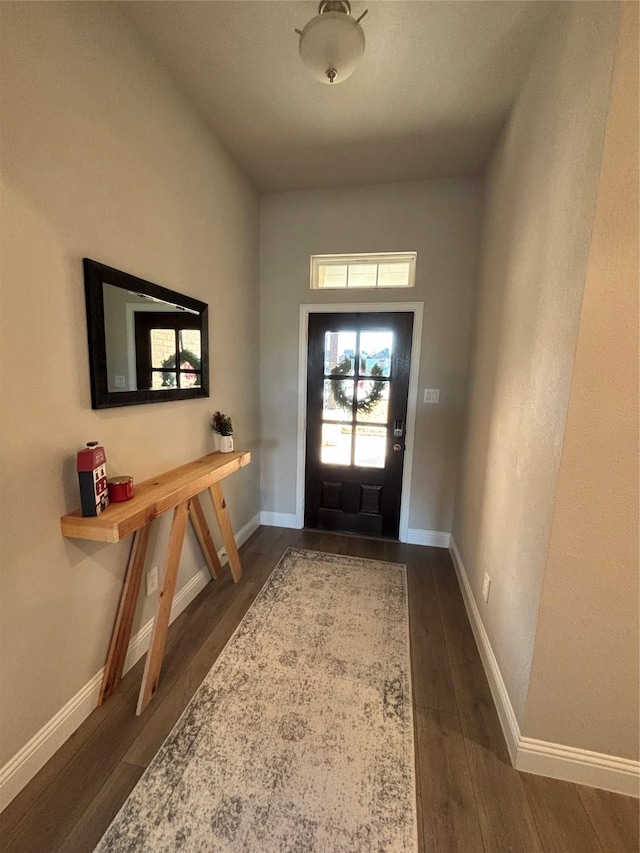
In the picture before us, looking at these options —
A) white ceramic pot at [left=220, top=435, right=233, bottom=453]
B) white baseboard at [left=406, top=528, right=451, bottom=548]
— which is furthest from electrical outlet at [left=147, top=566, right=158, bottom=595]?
white baseboard at [left=406, top=528, right=451, bottom=548]

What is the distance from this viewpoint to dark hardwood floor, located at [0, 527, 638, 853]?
104cm

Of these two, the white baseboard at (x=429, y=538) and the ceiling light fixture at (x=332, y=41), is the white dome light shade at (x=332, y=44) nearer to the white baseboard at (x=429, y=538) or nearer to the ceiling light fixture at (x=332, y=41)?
the ceiling light fixture at (x=332, y=41)

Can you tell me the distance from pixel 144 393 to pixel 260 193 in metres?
2.09

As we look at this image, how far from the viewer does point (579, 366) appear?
1.01 meters

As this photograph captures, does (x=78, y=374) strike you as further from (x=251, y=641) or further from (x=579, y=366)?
(x=579, y=366)

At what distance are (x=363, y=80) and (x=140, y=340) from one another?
1.66 meters

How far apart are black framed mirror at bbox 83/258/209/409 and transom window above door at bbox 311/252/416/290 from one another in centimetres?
119

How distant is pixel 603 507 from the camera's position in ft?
3.46

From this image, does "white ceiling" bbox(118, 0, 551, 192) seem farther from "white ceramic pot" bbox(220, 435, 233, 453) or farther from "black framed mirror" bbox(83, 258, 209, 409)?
"white ceramic pot" bbox(220, 435, 233, 453)

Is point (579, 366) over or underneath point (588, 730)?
over

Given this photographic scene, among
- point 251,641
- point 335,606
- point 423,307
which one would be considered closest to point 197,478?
point 251,641

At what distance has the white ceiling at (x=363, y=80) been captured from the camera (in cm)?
137

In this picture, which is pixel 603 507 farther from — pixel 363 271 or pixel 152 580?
pixel 363 271

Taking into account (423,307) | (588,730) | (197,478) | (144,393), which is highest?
(423,307)
